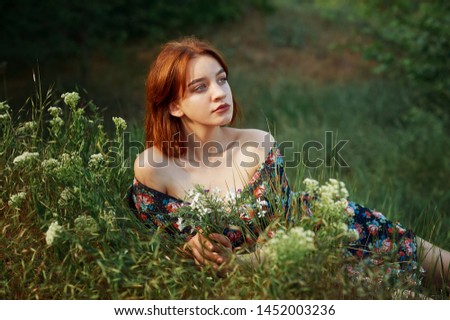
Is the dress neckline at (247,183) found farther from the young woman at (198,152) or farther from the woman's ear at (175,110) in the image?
the woman's ear at (175,110)

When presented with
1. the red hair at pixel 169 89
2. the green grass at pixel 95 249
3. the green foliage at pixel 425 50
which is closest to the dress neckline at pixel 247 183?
the green grass at pixel 95 249

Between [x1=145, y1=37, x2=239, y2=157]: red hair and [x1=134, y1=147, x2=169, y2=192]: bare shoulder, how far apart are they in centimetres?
7

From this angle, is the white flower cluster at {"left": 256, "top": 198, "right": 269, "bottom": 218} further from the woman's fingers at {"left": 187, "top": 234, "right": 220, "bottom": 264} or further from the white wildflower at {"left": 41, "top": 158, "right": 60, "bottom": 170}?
the white wildflower at {"left": 41, "top": 158, "right": 60, "bottom": 170}

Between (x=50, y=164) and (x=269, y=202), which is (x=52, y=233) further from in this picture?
(x=269, y=202)

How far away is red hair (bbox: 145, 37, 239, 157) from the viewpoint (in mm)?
2791

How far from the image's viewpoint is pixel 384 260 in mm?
2490

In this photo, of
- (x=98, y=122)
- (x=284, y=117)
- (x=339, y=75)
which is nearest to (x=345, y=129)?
(x=284, y=117)

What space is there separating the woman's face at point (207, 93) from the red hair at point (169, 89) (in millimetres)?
33

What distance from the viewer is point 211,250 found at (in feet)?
7.83

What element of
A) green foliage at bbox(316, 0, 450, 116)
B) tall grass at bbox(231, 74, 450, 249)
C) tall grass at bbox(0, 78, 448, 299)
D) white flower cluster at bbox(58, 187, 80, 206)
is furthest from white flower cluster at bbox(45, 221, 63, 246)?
green foliage at bbox(316, 0, 450, 116)

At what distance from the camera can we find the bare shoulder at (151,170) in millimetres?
2770

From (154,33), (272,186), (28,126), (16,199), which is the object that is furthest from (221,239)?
(154,33)

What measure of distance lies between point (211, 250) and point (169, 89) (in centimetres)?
88

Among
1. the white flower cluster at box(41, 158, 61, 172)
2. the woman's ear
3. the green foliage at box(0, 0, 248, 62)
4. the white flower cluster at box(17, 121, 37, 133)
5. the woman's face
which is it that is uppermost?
the green foliage at box(0, 0, 248, 62)
